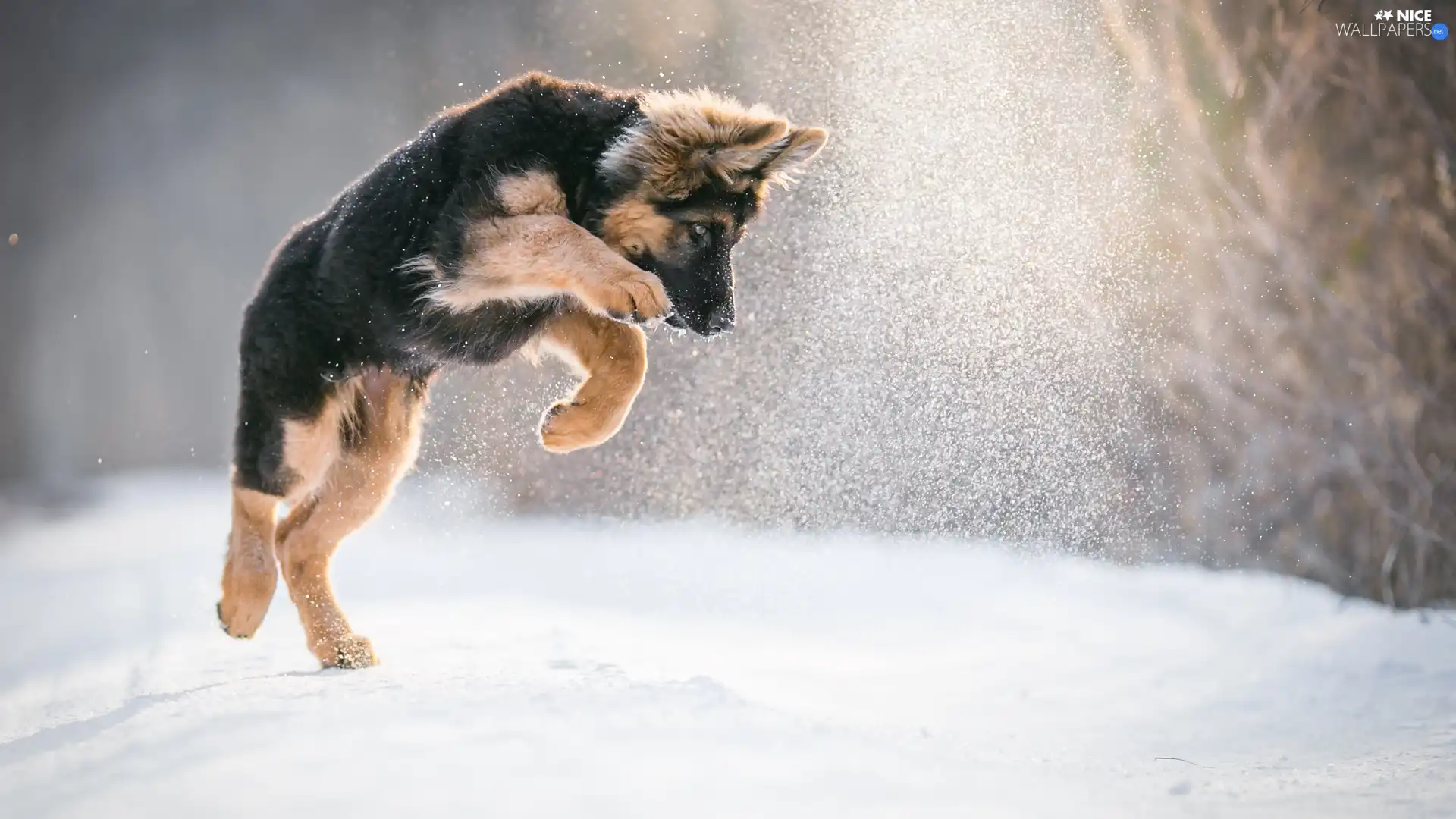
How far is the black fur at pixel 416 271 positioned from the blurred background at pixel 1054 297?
3062mm

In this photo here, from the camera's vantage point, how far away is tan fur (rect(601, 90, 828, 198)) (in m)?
3.66

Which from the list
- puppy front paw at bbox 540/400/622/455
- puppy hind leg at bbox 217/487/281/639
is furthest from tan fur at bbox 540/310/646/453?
puppy hind leg at bbox 217/487/281/639

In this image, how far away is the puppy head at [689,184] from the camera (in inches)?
145

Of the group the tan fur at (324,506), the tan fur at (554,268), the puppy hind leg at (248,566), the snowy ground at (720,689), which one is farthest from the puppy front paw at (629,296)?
the puppy hind leg at (248,566)

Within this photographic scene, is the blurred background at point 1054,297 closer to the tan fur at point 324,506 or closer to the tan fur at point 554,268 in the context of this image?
the tan fur at point 324,506

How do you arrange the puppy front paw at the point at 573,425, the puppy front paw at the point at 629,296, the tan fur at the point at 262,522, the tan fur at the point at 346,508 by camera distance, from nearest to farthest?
the puppy front paw at the point at 629,296
the puppy front paw at the point at 573,425
the tan fur at the point at 262,522
the tan fur at the point at 346,508

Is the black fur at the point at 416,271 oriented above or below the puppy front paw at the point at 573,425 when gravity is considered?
above

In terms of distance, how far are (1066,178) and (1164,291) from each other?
0.98m

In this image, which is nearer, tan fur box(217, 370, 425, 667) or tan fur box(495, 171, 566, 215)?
tan fur box(495, 171, 566, 215)

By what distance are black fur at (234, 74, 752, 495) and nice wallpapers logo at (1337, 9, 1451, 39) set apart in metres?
4.14

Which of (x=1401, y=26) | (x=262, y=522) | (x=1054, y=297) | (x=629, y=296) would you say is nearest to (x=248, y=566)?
(x=262, y=522)

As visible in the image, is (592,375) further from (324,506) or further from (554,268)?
(324,506)

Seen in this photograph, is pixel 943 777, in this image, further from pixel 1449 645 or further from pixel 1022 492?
pixel 1022 492

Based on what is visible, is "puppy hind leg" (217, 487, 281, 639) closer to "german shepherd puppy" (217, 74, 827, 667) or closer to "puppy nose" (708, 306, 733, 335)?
"german shepherd puppy" (217, 74, 827, 667)
